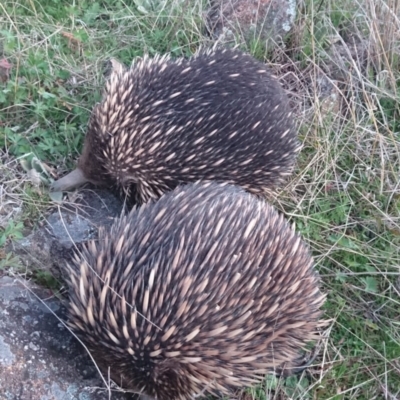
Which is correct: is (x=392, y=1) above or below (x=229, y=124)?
above

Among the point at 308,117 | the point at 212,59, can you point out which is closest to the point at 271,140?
the point at 212,59

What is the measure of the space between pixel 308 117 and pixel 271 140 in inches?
23.2

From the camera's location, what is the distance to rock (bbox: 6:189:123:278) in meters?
2.18

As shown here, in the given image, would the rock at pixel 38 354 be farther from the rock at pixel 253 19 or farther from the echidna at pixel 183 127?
the rock at pixel 253 19

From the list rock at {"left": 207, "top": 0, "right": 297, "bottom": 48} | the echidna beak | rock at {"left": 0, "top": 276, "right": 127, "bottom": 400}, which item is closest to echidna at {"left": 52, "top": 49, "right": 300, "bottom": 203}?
the echidna beak

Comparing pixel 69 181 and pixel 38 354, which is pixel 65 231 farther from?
pixel 38 354

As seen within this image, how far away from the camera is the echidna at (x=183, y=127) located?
7.30 feet

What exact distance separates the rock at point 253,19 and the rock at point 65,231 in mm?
1102

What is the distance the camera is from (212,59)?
2398 millimetres

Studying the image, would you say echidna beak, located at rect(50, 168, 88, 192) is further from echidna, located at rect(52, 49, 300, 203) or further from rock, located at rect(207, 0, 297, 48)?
rock, located at rect(207, 0, 297, 48)

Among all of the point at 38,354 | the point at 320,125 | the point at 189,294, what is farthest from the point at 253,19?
the point at 38,354

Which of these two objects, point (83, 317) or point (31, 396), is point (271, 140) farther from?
point (31, 396)

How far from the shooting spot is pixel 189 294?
5.52ft

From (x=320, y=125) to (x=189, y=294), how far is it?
1.38m
